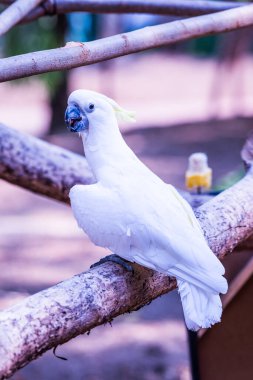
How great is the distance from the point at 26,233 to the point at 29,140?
73.3 inches

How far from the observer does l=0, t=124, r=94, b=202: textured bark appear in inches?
63.2

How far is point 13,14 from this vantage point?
1240 mm

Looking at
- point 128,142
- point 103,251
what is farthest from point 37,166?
point 128,142

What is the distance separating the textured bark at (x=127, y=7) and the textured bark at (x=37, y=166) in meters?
0.29

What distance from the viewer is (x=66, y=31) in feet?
15.7

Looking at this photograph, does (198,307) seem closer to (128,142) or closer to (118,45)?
(118,45)

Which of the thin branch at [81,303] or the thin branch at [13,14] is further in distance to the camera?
the thin branch at [13,14]

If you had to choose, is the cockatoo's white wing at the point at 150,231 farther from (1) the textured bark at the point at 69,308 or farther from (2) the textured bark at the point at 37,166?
(2) the textured bark at the point at 37,166

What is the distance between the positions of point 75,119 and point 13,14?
0.35 meters

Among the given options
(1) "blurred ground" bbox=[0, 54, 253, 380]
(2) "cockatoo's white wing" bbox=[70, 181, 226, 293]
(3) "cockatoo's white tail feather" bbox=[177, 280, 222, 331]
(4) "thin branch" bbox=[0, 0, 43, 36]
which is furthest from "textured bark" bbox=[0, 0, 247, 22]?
(1) "blurred ground" bbox=[0, 54, 253, 380]

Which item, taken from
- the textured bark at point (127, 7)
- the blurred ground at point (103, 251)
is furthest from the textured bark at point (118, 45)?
the blurred ground at point (103, 251)

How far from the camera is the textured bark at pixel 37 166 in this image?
161cm

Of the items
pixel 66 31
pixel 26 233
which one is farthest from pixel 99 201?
pixel 66 31

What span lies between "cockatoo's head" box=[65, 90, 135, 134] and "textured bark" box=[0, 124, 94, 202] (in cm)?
59
